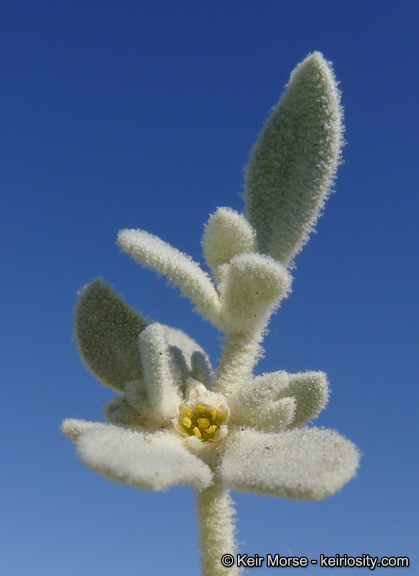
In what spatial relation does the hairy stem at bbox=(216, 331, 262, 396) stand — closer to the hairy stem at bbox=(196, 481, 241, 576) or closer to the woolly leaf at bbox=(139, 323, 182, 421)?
the woolly leaf at bbox=(139, 323, 182, 421)

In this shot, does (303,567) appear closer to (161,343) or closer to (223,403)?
(223,403)

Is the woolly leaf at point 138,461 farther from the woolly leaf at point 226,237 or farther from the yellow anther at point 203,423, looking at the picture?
the woolly leaf at point 226,237

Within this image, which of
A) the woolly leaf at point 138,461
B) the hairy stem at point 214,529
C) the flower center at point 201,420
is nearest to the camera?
the woolly leaf at point 138,461

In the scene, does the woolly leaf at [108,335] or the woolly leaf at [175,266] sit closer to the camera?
the woolly leaf at [175,266]

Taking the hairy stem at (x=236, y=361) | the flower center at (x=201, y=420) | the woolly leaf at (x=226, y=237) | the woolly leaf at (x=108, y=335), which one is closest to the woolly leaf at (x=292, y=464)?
the flower center at (x=201, y=420)

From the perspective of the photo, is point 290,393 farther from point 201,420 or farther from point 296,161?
point 296,161

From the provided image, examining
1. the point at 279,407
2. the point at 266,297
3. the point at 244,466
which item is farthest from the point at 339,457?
the point at 266,297

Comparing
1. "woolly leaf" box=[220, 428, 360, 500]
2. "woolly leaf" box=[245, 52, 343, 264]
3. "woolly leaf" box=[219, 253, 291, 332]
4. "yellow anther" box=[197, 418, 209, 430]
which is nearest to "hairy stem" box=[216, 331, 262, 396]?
"woolly leaf" box=[219, 253, 291, 332]
